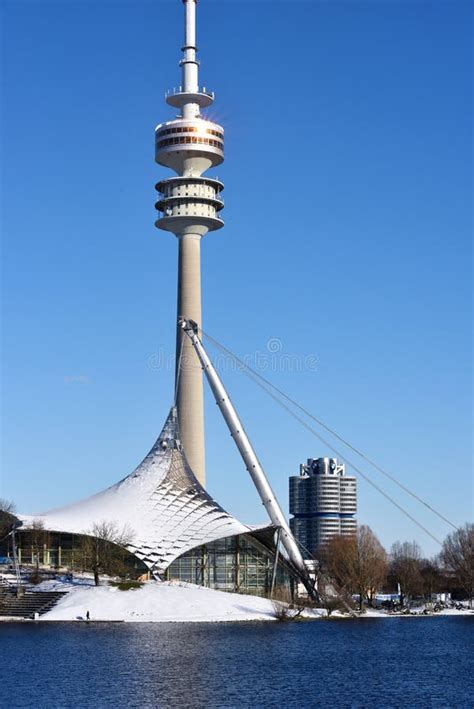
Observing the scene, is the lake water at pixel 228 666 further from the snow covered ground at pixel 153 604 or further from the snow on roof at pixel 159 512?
the snow on roof at pixel 159 512

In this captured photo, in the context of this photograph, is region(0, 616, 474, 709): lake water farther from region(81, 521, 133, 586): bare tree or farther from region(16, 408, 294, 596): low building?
region(16, 408, 294, 596): low building

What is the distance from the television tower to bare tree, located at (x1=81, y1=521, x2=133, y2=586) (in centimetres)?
3607

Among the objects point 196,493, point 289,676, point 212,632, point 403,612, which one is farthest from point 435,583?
point 289,676

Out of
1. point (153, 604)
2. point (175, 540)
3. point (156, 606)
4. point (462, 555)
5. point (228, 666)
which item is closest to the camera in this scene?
point (228, 666)

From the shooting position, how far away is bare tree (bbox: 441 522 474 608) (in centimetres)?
14175

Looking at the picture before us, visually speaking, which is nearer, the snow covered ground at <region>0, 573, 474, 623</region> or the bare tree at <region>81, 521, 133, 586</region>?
the snow covered ground at <region>0, 573, 474, 623</region>

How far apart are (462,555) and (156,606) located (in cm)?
5787

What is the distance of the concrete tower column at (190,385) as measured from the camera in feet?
495

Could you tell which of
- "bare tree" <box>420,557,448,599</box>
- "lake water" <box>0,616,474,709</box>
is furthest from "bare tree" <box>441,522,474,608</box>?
"lake water" <box>0,616,474,709</box>

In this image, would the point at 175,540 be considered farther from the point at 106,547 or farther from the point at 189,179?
the point at 189,179

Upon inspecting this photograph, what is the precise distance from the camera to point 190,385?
152 m

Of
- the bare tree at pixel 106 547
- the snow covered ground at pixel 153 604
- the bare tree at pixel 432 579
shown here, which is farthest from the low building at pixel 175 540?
the bare tree at pixel 432 579

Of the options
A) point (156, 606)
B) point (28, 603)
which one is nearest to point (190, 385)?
point (28, 603)

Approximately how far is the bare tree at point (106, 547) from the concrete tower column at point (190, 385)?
1198 inches
